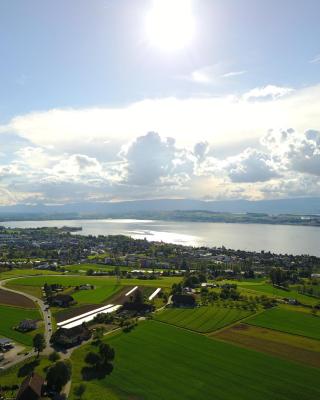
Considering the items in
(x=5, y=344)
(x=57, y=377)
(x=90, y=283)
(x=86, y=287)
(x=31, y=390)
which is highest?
(x=57, y=377)

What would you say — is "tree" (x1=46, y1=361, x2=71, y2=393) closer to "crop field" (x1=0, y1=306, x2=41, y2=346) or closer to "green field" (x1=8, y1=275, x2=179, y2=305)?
"crop field" (x1=0, y1=306, x2=41, y2=346)

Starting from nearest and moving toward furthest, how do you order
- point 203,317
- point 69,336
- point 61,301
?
point 69,336 < point 203,317 < point 61,301

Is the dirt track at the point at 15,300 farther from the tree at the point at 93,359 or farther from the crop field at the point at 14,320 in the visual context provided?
the tree at the point at 93,359

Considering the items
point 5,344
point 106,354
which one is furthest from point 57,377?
point 5,344

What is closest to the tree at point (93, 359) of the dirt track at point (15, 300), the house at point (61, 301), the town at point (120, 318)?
the town at point (120, 318)

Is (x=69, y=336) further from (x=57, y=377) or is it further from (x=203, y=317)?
(x=203, y=317)
